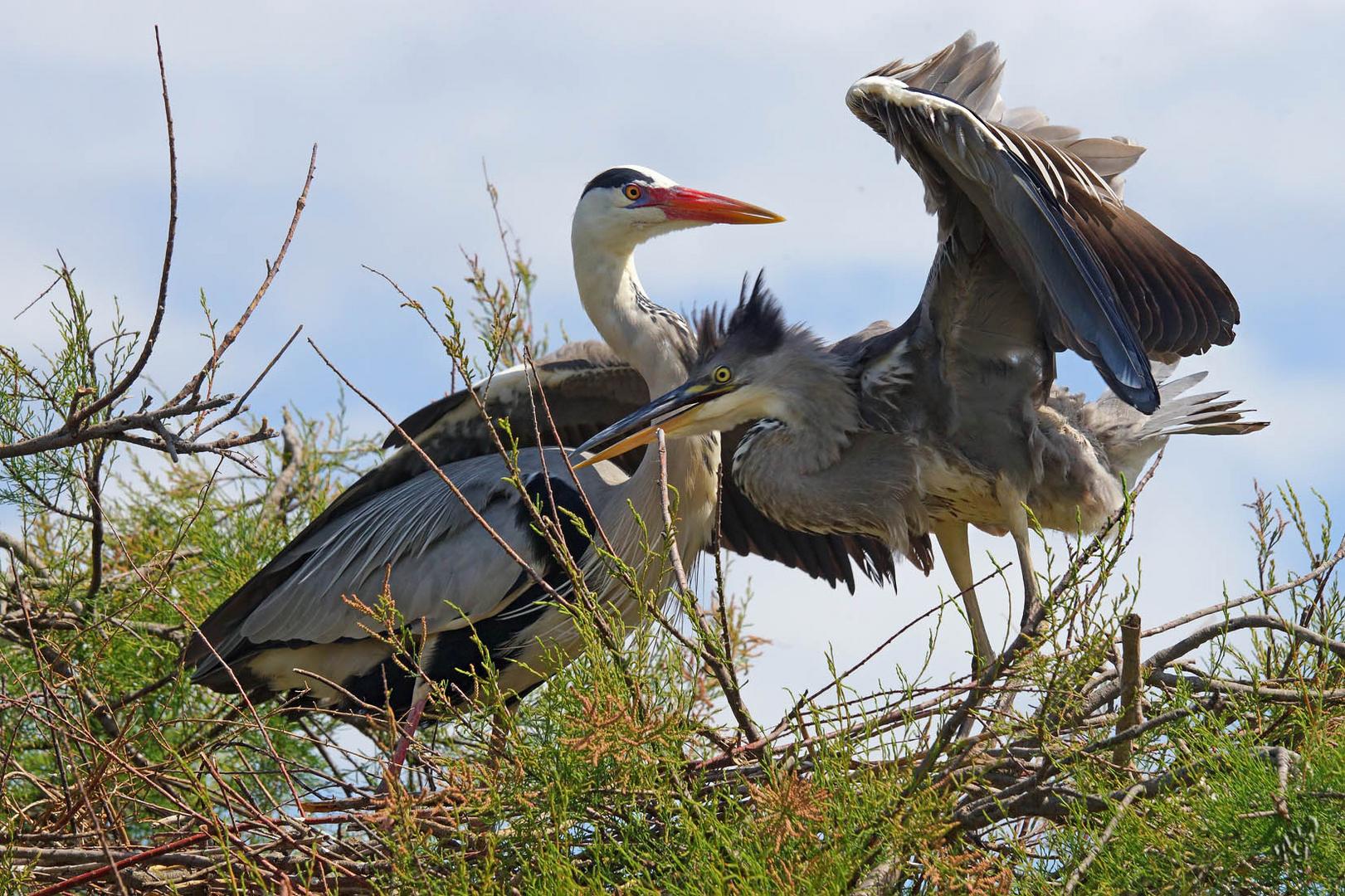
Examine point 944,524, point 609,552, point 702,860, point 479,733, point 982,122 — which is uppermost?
point 982,122

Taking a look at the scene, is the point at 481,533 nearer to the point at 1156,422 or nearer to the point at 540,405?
the point at 540,405

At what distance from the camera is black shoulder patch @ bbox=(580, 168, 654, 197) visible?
14.7 ft

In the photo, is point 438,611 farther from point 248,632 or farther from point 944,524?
point 944,524

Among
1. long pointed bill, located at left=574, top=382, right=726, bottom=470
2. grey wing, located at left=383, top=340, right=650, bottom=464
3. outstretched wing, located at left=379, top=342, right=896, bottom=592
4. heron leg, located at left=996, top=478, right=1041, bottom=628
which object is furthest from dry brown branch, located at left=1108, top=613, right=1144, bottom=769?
grey wing, located at left=383, top=340, right=650, bottom=464

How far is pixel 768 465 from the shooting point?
12.7 ft

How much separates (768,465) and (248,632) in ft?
5.25

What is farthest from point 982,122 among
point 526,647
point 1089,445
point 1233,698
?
point 526,647

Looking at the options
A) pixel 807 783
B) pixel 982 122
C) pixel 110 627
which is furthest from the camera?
pixel 110 627

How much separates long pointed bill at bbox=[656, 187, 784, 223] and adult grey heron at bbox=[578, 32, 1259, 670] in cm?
83

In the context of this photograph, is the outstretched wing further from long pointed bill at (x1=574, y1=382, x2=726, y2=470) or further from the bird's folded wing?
long pointed bill at (x1=574, y1=382, x2=726, y2=470)

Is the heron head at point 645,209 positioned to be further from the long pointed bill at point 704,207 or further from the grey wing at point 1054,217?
the grey wing at point 1054,217

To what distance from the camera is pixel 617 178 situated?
4.52m

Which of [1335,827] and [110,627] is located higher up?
[110,627]

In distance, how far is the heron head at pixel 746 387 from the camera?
12.3ft
